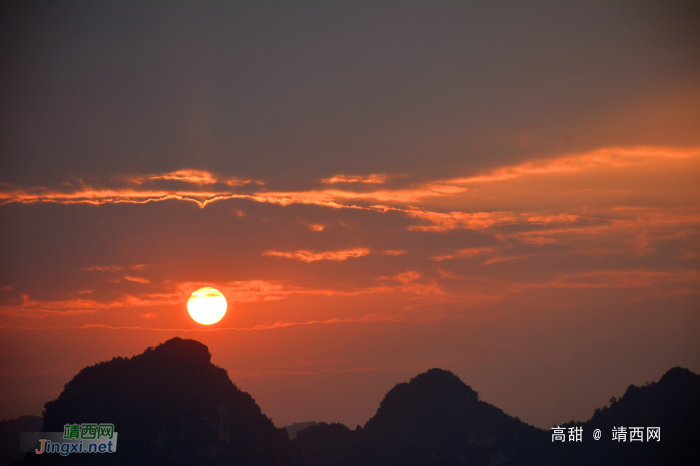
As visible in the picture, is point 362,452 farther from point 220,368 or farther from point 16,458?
point 16,458

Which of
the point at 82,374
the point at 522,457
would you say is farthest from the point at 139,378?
the point at 522,457

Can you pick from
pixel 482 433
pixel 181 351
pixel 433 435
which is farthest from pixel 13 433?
pixel 482 433

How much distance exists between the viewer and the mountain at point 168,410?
329 feet

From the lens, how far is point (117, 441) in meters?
101

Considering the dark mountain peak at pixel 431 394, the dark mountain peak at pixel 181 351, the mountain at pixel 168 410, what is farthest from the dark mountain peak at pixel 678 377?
the dark mountain peak at pixel 181 351

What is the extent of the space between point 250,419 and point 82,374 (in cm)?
3034

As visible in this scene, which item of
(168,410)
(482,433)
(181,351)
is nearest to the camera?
(168,410)

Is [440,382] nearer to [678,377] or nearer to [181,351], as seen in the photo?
[678,377]

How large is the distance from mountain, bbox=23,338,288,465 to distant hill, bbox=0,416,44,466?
9109mm

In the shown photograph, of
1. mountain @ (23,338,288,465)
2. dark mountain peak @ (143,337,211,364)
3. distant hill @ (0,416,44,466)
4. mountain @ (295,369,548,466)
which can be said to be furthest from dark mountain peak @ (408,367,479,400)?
distant hill @ (0,416,44,466)

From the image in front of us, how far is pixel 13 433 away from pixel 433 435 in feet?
318

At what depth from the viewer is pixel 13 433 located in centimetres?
14362

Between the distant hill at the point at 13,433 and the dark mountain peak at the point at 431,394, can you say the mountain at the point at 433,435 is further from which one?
the distant hill at the point at 13,433

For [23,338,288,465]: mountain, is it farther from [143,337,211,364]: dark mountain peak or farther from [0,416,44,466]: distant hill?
[0,416,44,466]: distant hill
